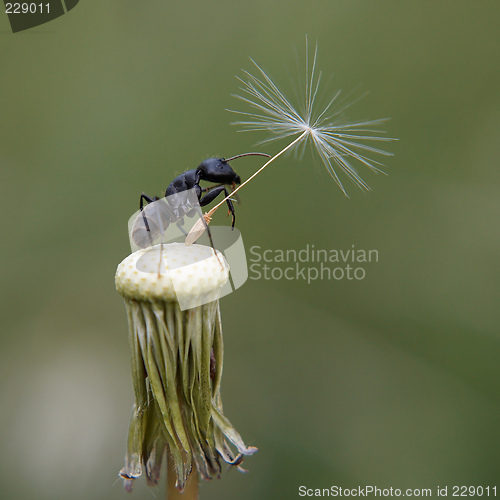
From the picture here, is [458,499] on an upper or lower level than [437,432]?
lower

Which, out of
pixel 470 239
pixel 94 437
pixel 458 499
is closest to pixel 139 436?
pixel 94 437

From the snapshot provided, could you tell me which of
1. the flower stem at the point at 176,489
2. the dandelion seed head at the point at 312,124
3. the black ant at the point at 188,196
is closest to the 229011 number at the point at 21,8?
the dandelion seed head at the point at 312,124

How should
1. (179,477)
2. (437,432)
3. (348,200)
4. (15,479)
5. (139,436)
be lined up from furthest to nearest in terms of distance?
(348,200)
(437,432)
(15,479)
(139,436)
(179,477)

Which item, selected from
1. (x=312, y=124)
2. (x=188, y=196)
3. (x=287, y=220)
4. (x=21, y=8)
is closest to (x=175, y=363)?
(x=188, y=196)

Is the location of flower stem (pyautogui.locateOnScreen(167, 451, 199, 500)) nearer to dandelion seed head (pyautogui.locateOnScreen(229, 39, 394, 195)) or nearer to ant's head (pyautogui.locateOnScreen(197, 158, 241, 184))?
ant's head (pyautogui.locateOnScreen(197, 158, 241, 184))

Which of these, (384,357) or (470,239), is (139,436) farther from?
(470,239)

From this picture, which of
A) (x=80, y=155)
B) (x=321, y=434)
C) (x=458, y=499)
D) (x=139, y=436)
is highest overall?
(x=80, y=155)

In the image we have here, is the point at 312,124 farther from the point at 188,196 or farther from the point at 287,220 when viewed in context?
the point at 287,220

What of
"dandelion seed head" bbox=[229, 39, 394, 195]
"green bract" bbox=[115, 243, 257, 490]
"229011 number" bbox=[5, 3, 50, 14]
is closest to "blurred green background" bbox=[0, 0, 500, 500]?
"229011 number" bbox=[5, 3, 50, 14]
